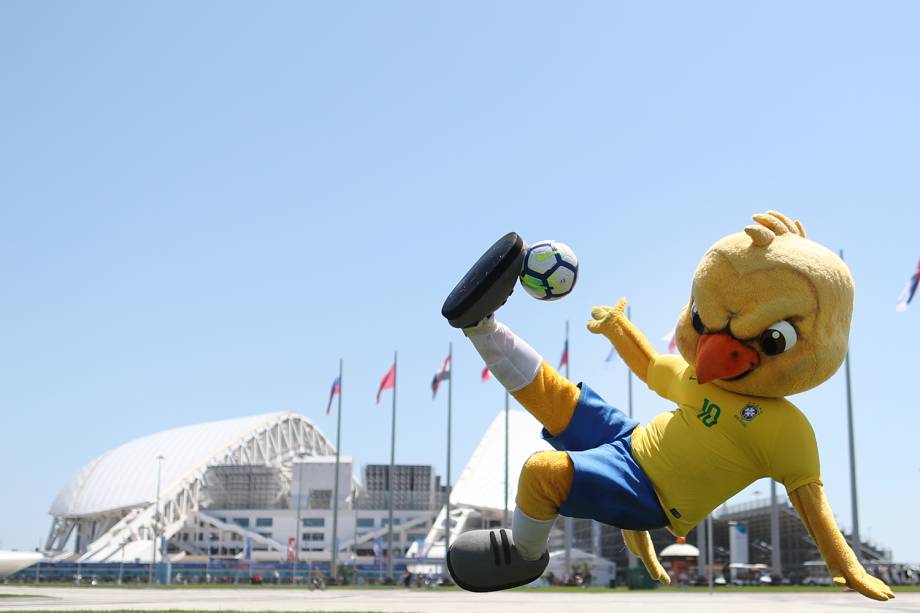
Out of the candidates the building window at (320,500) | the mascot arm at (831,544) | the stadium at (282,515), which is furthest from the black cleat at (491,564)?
the building window at (320,500)

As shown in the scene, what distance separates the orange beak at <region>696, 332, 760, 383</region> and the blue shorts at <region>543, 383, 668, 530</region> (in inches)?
26.5

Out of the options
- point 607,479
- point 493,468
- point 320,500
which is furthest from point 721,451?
point 320,500

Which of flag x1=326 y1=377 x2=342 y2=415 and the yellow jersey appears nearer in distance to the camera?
the yellow jersey

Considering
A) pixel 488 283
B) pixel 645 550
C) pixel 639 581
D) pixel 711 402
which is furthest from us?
pixel 639 581

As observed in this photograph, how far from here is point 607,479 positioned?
550cm

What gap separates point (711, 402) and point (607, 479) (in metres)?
0.80

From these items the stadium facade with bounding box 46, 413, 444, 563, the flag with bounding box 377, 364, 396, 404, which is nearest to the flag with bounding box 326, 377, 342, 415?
the flag with bounding box 377, 364, 396, 404

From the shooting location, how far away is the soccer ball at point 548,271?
537cm

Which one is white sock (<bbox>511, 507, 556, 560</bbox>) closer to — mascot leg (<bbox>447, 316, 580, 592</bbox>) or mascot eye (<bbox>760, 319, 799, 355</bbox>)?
mascot leg (<bbox>447, 316, 580, 592</bbox>)

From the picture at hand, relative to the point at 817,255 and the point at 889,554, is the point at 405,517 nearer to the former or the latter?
the point at 889,554

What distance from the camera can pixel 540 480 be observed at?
547 cm

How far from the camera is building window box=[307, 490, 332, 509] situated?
247 ft

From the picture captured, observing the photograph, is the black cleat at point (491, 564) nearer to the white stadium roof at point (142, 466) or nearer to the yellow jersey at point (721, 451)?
the yellow jersey at point (721, 451)

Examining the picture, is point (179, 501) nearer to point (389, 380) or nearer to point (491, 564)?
point (389, 380)
